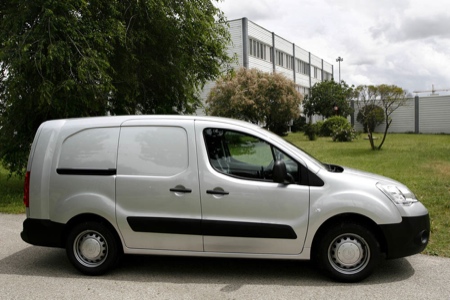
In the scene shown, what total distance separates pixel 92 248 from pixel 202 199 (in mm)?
1443

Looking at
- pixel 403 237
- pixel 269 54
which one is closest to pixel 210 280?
pixel 403 237

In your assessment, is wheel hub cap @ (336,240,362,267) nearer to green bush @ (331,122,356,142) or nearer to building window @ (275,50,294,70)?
green bush @ (331,122,356,142)

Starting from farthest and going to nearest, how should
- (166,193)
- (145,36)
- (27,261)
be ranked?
(145,36) → (27,261) → (166,193)

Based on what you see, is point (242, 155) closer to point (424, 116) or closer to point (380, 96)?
point (380, 96)

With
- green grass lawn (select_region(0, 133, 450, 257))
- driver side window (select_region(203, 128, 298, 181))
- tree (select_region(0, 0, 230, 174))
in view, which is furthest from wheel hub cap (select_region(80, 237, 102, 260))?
tree (select_region(0, 0, 230, 174))

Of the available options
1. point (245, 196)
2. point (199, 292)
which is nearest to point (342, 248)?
point (245, 196)

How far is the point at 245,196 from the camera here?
436 centimetres

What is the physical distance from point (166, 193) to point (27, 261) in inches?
90.5

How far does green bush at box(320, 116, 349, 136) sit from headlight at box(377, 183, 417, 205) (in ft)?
90.3

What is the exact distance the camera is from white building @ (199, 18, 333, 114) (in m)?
36.2

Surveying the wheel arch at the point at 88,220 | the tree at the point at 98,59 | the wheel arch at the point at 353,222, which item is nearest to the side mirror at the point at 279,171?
the wheel arch at the point at 353,222

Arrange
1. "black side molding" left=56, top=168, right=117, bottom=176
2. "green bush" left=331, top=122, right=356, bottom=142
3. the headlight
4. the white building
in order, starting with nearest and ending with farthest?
the headlight
"black side molding" left=56, top=168, right=117, bottom=176
"green bush" left=331, top=122, right=356, bottom=142
the white building

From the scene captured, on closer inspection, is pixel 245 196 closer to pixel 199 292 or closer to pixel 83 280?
pixel 199 292

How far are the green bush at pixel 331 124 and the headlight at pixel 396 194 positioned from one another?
27523mm
